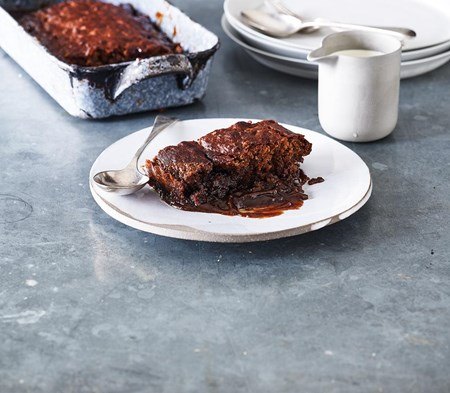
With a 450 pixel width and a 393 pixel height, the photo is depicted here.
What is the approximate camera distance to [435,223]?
4.49 feet

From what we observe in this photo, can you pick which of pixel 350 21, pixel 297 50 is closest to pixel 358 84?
pixel 297 50

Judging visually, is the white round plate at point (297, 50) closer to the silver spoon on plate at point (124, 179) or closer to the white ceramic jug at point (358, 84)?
the white ceramic jug at point (358, 84)

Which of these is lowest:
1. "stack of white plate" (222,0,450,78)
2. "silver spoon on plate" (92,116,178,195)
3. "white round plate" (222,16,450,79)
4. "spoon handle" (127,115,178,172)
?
"white round plate" (222,16,450,79)

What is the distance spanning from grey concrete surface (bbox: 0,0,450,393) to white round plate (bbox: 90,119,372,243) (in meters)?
0.05

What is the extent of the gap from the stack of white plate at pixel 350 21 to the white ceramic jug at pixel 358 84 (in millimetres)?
138

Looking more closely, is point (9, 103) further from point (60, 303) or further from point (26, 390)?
point (26, 390)

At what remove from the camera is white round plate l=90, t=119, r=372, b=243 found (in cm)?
126

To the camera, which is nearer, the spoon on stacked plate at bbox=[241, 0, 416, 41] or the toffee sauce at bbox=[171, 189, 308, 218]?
the toffee sauce at bbox=[171, 189, 308, 218]

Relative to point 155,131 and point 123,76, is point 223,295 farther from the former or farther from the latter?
point 123,76

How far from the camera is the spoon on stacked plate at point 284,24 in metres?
1.87

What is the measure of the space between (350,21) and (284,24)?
18 centimetres

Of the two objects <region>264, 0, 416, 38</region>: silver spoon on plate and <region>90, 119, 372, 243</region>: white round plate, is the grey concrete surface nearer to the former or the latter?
<region>90, 119, 372, 243</region>: white round plate

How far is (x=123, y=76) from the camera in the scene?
1.64 meters

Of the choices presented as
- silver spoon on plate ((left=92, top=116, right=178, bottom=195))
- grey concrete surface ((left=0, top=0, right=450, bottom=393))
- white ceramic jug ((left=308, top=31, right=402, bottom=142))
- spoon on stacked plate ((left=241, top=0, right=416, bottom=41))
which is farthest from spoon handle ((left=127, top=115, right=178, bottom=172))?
spoon on stacked plate ((left=241, top=0, right=416, bottom=41))
